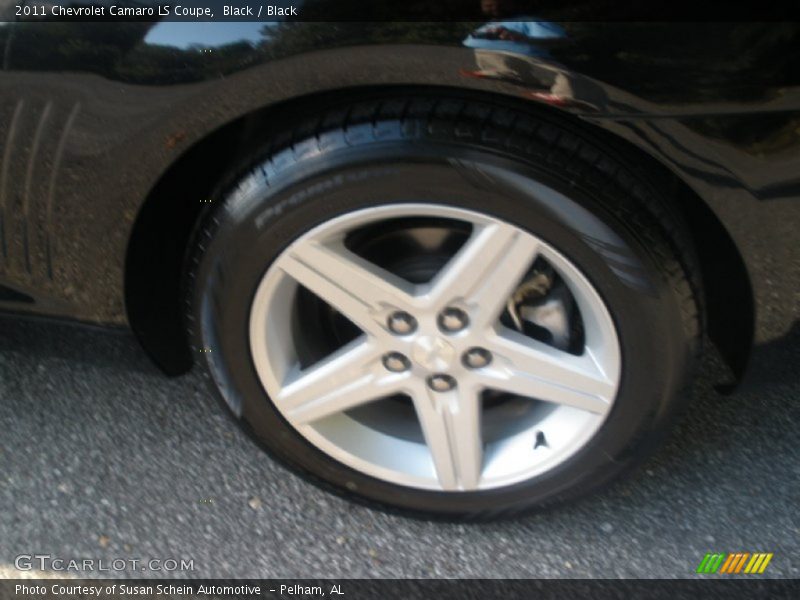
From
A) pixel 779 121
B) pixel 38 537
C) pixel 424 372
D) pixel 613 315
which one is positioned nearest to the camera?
pixel 779 121

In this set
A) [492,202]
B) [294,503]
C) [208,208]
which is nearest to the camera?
[492,202]

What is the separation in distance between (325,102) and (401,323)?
453mm

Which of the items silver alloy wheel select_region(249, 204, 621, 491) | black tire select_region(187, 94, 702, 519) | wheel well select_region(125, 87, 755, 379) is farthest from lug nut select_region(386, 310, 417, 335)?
wheel well select_region(125, 87, 755, 379)

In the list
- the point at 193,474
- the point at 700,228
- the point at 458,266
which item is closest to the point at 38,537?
the point at 193,474

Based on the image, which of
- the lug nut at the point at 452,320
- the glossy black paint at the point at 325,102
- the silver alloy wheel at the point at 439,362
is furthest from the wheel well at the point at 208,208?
the lug nut at the point at 452,320

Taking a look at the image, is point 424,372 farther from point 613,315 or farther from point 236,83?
point 236,83

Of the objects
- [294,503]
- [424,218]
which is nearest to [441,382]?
[424,218]

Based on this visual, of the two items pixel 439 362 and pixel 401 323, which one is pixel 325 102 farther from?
pixel 439 362

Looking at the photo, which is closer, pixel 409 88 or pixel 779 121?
pixel 779 121

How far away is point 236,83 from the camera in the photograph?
1446mm

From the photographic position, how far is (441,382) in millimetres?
1752

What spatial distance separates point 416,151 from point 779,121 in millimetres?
596

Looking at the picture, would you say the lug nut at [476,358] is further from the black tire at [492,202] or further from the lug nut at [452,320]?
the black tire at [492,202]

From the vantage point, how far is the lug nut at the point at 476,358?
1.71 m
